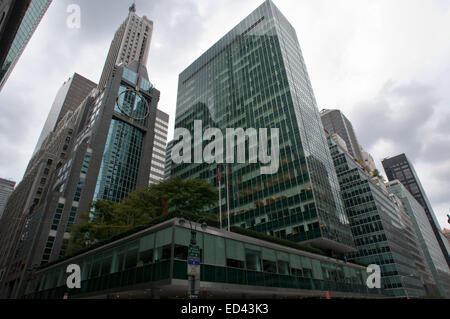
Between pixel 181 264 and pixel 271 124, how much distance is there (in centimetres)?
5508

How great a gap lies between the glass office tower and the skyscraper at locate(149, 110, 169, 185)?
33.0 meters

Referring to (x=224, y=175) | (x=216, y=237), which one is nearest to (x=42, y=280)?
(x=216, y=237)

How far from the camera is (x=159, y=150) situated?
136m

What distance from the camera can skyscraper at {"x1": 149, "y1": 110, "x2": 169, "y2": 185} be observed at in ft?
416

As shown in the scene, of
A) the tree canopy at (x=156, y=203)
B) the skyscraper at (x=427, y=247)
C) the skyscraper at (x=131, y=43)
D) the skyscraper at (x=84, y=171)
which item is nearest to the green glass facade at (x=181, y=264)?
the tree canopy at (x=156, y=203)

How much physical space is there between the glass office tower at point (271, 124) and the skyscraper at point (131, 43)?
74363mm

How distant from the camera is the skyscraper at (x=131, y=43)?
15749 cm

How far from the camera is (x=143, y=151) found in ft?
344

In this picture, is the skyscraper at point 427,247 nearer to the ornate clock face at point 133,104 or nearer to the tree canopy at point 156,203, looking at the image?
the ornate clock face at point 133,104

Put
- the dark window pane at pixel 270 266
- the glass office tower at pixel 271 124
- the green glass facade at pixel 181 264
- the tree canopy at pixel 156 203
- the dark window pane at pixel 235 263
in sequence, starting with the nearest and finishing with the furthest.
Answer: the green glass facade at pixel 181 264 → the dark window pane at pixel 235 263 → the dark window pane at pixel 270 266 → the tree canopy at pixel 156 203 → the glass office tower at pixel 271 124

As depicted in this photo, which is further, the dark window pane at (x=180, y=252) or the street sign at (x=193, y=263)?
the dark window pane at (x=180, y=252)

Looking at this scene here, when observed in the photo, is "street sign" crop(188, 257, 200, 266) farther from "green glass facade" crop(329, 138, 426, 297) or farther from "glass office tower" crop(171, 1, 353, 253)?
"green glass facade" crop(329, 138, 426, 297)
